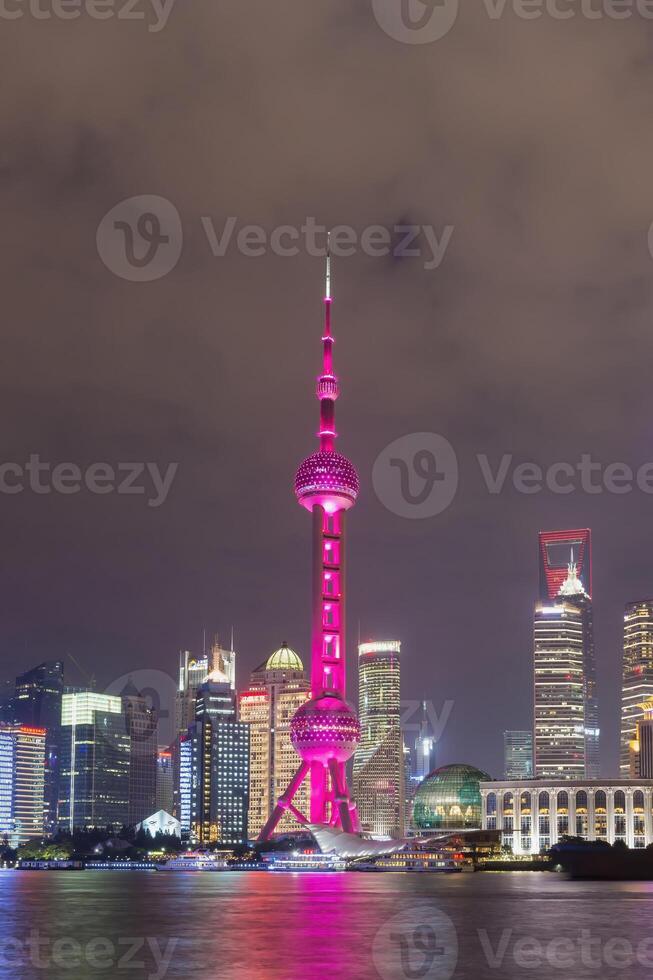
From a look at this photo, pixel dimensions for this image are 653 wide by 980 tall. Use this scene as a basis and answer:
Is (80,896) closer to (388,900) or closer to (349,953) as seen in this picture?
(388,900)

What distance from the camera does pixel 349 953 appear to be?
68.8 meters

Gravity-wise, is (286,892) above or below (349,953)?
below

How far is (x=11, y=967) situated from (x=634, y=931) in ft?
140

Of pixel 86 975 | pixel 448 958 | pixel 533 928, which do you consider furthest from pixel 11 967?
pixel 533 928

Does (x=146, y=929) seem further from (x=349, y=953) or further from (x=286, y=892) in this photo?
(x=286, y=892)

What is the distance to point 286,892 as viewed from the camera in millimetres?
154750

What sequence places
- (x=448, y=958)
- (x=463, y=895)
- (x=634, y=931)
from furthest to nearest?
1. (x=463, y=895)
2. (x=634, y=931)
3. (x=448, y=958)

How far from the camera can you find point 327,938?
3103 inches

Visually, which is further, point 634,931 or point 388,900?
point 388,900

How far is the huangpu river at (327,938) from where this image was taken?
61000 millimetres

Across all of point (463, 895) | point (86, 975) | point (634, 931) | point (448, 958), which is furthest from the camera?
point (463, 895)

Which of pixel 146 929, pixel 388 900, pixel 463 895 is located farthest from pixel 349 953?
pixel 463 895

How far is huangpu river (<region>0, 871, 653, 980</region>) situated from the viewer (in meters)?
61.0

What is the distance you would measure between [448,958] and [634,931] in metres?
23.1
